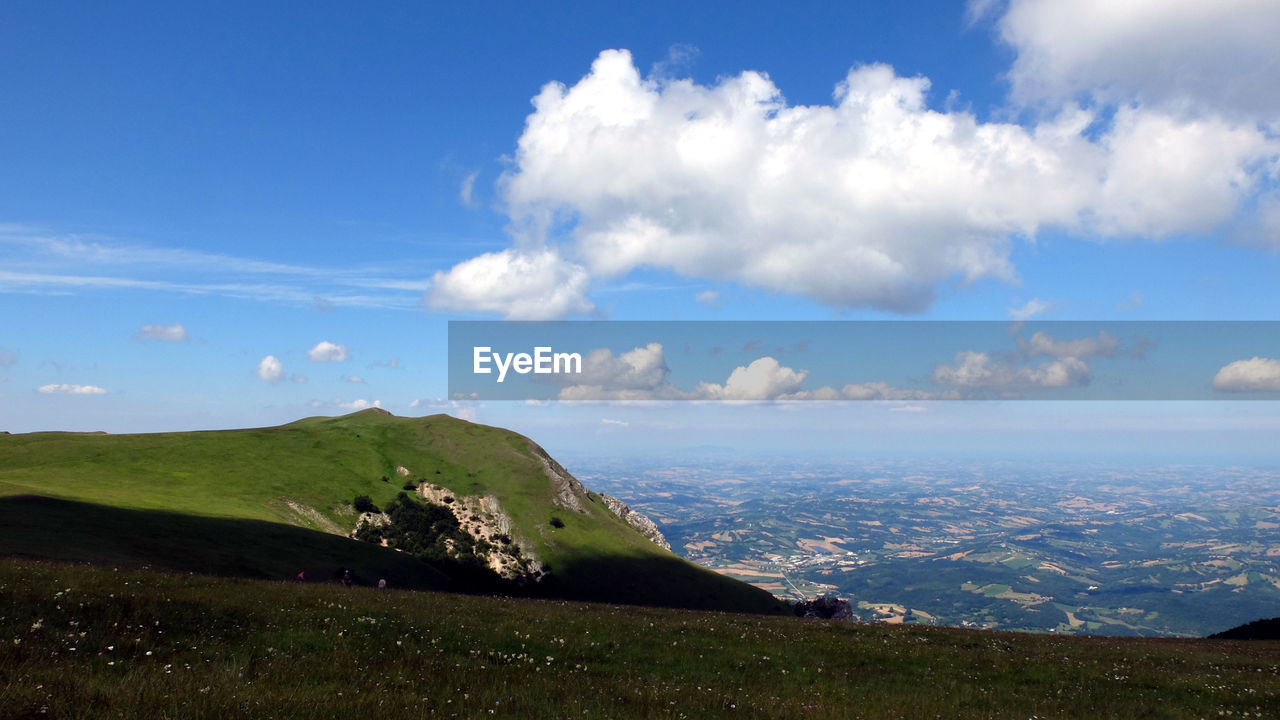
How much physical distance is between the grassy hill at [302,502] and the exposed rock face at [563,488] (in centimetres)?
35

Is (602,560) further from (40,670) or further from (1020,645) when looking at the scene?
(40,670)

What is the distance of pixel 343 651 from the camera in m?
13.6

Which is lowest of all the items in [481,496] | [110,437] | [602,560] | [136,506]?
[602,560]

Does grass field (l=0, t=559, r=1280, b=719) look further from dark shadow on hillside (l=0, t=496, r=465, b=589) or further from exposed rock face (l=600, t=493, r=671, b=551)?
exposed rock face (l=600, t=493, r=671, b=551)

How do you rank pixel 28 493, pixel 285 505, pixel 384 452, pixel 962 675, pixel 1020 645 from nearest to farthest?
pixel 962 675, pixel 1020 645, pixel 28 493, pixel 285 505, pixel 384 452

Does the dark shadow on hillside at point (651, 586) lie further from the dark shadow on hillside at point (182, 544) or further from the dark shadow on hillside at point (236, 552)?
the dark shadow on hillside at point (182, 544)

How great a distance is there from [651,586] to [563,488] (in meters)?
38.5

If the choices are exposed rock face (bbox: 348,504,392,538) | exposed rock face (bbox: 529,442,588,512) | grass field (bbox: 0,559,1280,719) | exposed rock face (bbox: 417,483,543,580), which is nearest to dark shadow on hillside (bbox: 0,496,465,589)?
grass field (bbox: 0,559,1280,719)

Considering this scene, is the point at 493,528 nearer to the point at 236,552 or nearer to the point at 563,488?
the point at 563,488

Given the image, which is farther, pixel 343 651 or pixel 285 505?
pixel 285 505

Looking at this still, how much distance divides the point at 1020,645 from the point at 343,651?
89.7 feet

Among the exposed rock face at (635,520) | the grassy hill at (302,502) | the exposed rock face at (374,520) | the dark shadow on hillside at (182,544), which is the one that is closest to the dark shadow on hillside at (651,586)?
the grassy hill at (302,502)

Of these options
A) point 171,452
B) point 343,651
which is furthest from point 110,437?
point 343,651

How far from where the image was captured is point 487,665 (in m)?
13.5
